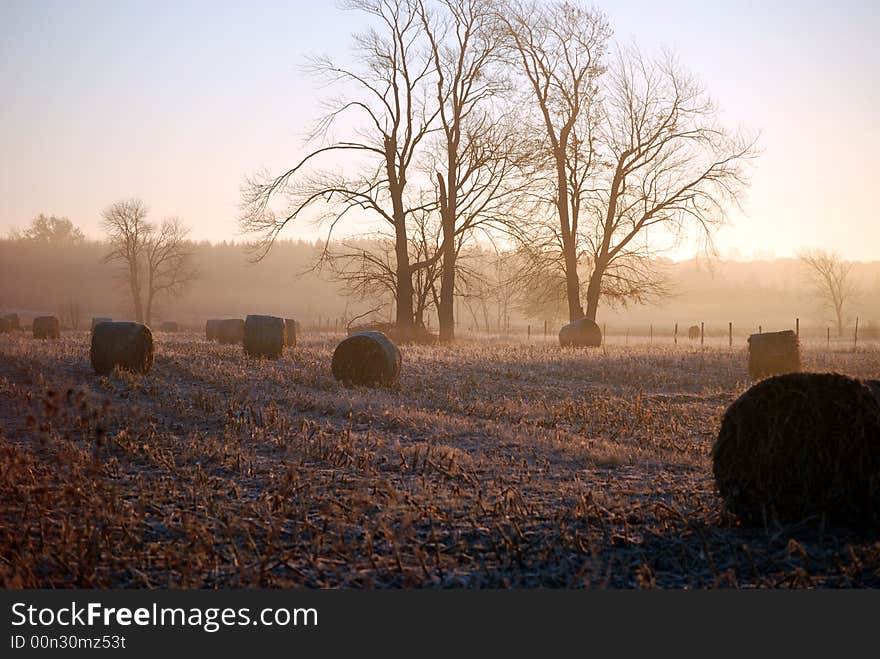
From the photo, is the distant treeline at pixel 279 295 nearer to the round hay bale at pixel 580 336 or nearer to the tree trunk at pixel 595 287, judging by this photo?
the tree trunk at pixel 595 287

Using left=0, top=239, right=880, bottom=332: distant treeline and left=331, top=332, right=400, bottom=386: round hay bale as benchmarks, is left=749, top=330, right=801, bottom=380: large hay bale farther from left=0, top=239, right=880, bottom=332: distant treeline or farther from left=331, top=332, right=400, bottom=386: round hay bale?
left=0, top=239, right=880, bottom=332: distant treeline

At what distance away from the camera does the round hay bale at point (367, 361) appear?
15.0m

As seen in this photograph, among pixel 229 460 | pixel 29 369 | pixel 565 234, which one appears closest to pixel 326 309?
pixel 565 234

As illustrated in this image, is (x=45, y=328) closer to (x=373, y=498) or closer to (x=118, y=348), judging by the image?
(x=118, y=348)

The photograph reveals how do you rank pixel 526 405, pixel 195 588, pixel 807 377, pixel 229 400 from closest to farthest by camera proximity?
1. pixel 195 588
2. pixel 807 377
3. pixel 229 400
4. pixel 526 405

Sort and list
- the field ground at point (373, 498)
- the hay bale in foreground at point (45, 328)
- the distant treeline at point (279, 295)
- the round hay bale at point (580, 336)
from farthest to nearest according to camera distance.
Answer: the distant treeline at point (279, 295) < the hay bale in foreground at point (45, 328) < the round hay bale at point (580, 336) < the field ground at point (373, 498)

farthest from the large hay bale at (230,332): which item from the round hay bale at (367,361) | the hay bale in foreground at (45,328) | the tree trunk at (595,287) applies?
the tree trunk at (595,287)

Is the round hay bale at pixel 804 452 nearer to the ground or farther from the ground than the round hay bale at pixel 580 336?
nearer to the ground

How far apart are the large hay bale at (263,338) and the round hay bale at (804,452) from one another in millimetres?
15320

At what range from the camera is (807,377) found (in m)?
5.77

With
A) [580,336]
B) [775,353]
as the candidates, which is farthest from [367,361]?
[580,336]

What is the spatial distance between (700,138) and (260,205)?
17.1 metres

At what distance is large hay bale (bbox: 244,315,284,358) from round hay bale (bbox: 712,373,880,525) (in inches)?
603

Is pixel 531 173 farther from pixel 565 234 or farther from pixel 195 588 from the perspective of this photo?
pixel 195 588
